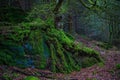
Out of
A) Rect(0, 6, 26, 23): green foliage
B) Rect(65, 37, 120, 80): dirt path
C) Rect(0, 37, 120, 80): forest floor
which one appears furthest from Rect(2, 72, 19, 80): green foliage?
Rect(0, 6, 26, 23): green foliage

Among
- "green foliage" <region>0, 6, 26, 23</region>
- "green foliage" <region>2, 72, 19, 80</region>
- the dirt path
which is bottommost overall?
the dirt path

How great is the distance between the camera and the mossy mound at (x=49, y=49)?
12.0 m

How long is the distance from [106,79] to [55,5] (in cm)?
540

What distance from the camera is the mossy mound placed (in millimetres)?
11953

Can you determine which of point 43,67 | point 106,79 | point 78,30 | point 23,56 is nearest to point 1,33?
point 23,56

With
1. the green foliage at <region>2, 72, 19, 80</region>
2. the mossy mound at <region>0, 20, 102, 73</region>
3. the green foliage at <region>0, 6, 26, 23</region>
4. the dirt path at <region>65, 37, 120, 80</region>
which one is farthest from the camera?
the green foliage at <region>0, 6, 26, 23</region>

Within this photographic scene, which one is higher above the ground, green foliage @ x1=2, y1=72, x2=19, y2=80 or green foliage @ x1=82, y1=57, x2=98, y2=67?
green foliage @ x1=2, y1=72, x2=19, y2=80

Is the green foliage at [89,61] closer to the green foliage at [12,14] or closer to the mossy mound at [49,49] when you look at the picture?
the mossy mound at [49,49]

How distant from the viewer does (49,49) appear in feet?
41.5

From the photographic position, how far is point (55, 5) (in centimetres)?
1352

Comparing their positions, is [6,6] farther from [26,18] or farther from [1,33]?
[1,33]

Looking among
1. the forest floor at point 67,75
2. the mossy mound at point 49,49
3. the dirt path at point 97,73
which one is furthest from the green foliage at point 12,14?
the dirt path at point 97,73

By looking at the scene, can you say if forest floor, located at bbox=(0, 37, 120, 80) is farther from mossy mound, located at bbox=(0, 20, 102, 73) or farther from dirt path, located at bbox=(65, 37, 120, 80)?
mossy mound, located at bbox=(0, 20, 102, 73)

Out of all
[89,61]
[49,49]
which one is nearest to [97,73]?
[89,61]
